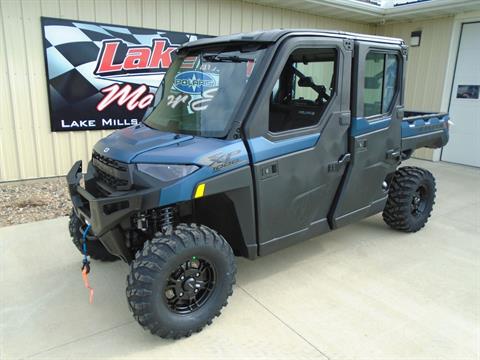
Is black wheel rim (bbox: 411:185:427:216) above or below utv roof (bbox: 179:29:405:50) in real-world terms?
below

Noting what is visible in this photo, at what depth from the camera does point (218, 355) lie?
8.14 ft

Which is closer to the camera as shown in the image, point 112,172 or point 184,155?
point 184,155

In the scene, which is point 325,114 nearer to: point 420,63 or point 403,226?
point 403,226

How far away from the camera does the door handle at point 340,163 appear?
129 inches

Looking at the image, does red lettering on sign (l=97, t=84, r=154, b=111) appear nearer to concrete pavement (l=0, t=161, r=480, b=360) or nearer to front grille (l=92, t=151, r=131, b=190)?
concrete pavement (l=0, t=161, r=480, b=360)

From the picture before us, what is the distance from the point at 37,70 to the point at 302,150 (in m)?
4.52

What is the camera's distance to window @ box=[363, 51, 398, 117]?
11.4 ft

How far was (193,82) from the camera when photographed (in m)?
3.06

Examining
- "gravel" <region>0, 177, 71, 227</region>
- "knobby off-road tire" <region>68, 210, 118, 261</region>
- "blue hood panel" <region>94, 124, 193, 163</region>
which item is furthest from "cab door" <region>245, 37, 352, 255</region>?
"gravel" <region>0, 177, 71, 227</region>

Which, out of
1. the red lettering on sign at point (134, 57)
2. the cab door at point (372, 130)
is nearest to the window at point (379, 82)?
the cab door at point (372, 130)

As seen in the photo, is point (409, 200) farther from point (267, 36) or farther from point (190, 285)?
point (190, 285)

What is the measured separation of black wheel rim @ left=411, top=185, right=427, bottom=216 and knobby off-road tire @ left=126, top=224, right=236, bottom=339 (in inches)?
106

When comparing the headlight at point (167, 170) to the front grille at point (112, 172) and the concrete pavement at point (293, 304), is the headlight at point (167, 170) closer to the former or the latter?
the front grille at point (112, 172)

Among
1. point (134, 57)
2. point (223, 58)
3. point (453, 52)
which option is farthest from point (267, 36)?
point (453, 52)
